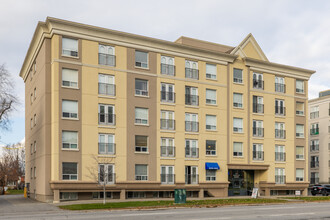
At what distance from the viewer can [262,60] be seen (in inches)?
1924

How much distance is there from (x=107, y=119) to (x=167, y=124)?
256 inches

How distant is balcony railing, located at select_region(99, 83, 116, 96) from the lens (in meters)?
38.5

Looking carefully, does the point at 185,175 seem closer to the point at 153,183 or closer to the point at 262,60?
the point at 153,183

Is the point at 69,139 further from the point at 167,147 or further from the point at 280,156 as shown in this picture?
the point at 280,156

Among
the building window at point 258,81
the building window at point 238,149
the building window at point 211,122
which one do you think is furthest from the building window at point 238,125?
the building window at point 258,81

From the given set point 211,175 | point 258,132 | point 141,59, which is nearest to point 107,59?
point 141,59

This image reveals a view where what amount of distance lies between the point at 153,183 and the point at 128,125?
611 centimetres

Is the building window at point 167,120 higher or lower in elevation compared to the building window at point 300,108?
lower

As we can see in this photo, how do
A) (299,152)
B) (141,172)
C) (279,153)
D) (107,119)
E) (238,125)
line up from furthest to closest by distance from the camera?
1. (299,152)
2. (279,153)
3. (238,125)
4. (141,172)
5. (107,119)

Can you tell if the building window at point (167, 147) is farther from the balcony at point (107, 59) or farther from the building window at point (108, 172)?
the balcony at point (107, 59)

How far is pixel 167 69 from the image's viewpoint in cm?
4228

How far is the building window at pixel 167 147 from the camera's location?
135 feet

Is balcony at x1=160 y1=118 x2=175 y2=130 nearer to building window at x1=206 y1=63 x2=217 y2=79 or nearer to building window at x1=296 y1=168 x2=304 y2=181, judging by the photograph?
building window at x1=206 y1=63 x2=217 y2=79

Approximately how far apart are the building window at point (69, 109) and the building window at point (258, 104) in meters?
21.1
